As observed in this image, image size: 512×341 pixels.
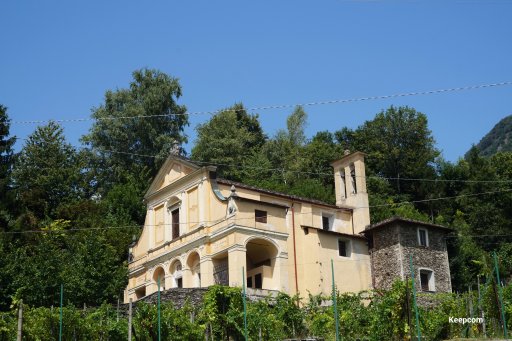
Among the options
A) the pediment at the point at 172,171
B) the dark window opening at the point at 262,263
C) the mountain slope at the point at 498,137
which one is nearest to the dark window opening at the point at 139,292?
the pediment at the point at 172,171

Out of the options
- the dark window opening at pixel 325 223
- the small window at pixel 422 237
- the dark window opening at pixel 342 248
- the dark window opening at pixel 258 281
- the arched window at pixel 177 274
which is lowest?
the dark window opening at pixel 258 281

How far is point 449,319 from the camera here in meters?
27.6

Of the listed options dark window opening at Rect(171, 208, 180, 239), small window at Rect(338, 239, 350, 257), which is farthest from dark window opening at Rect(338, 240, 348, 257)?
dark window opening at Rect(171, 208, 180, 239)

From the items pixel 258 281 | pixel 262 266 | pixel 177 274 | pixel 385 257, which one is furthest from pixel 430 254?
pixel 177 274

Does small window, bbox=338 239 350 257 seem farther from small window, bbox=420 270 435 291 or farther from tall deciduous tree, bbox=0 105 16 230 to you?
tall deciduous tree, bbox=0 105 16 230

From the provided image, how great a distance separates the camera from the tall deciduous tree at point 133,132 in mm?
68000

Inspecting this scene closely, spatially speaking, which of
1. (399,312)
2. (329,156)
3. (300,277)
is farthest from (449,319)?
(329,156)

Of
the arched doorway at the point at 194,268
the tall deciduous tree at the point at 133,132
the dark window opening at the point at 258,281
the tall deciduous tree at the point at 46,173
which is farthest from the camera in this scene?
the tall deciduous tree at the point at 133,132

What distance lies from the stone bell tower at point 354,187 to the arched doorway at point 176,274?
10485 mm

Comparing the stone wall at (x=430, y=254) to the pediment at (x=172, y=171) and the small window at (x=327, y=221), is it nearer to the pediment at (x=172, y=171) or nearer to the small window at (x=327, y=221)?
the small window at (x=327, y=221)

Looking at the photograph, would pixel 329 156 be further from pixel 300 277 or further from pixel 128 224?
pixel 300 277

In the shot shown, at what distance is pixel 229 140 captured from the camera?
70188 millimetres

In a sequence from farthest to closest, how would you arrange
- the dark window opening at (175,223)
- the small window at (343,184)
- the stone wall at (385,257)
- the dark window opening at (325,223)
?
the small window at (343,184)
the dark window opening at (325,223)
the dark window opening at (175,223)
the stone wall at (385,257)

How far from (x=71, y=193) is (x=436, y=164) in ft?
97.7
